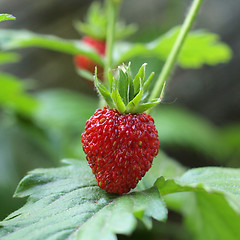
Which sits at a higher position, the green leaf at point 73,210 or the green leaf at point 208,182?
the green leaf at point 73,210

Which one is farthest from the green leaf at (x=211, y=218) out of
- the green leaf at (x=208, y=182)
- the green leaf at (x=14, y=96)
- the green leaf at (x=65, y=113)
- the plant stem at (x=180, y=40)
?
the green leaf at (x=65, y=113)

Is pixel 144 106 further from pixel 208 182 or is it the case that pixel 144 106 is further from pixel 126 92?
pixel 208 182

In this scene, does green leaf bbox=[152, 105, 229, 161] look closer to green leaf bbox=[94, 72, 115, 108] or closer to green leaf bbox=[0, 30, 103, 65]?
green leaf bbox=[0, 30, 103, 65]

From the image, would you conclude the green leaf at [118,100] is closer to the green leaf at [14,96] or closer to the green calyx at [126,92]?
the green calyx at [126,92]

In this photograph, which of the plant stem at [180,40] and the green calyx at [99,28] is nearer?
the plant stem at [180,40]

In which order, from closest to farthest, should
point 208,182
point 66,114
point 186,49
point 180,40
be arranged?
point 208,182, point 180,40, point 186,49, point 66,114

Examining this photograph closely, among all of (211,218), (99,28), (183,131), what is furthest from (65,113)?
(211,218)

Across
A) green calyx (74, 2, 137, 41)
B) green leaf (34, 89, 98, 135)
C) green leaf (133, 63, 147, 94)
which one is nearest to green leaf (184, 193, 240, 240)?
green leaf (133, 63, 147, 94)
